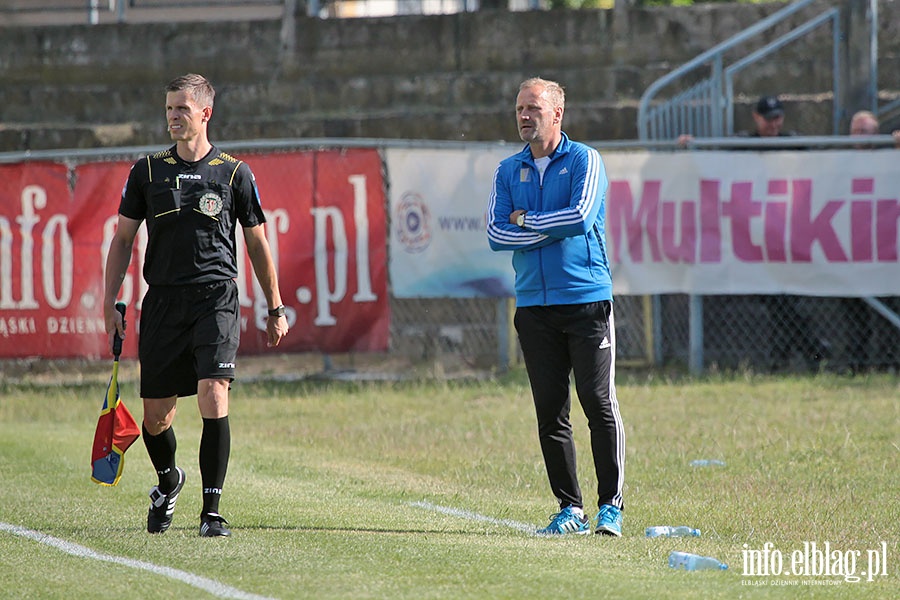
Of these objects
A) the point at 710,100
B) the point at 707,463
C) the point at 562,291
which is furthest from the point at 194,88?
the point at 710,100

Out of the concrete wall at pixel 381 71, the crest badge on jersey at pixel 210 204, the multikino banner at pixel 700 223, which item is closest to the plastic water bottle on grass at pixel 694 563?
the crest badge on jersey at pixel 210 204

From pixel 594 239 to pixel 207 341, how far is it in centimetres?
207

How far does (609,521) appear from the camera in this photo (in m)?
7.02

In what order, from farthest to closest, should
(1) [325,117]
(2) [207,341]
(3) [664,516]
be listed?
(1) [325,117] < (3) [664,516] < (2) [207,341]

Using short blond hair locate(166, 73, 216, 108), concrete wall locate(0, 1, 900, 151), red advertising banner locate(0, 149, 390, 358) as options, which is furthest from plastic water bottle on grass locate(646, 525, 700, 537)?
concrete wall locate(0, 1, 900, 151)

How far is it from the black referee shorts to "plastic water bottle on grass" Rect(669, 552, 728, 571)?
2.36 meters

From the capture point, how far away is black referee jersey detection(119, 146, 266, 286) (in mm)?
6832

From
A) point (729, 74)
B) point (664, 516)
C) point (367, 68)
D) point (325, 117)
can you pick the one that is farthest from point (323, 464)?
point (367, 68)

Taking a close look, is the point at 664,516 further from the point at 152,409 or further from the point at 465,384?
the point at 465,384

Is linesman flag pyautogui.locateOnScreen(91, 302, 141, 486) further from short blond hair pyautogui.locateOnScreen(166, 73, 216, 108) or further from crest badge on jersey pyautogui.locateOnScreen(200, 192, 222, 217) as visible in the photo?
short blond hair pyautogui.locateOnScreen(166, 73, 216, 108)

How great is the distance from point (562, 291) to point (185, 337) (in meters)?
1.93

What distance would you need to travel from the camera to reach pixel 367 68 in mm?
19203

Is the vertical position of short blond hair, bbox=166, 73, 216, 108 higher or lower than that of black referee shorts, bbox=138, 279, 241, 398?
higher

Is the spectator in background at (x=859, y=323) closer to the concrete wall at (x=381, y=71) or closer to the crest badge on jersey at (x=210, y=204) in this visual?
the concrete wall at (x=381, y=71)
